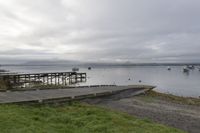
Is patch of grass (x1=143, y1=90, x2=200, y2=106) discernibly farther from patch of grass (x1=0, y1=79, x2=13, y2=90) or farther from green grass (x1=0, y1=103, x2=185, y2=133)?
patch of grass (x1=0, y1=79, x2=13, y2=90)

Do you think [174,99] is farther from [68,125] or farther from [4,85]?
[4,85]

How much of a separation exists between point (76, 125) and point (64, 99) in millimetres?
6856

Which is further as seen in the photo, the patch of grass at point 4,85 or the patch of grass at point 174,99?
the patch of grass at point 4,85

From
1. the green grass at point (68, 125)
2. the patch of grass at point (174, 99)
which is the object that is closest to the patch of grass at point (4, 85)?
the patch of grass at point (174, 99)

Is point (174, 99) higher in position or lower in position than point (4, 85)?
lower

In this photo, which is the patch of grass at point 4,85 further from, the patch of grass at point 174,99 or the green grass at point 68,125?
the green grass at point 68,125

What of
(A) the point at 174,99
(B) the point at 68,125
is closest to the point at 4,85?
(A) the point at 174,99

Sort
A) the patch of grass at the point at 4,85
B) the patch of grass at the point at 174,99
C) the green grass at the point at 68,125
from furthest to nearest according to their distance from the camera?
1. the patch of grass at the point at 4,85
2. the patch of grass at the point at 174,99
3. the green grass at the point at 68,125

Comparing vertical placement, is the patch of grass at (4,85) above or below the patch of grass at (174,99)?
above

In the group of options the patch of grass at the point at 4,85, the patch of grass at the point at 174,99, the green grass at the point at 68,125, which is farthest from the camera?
the patch of grass at the point at 4,85

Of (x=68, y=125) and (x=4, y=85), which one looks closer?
(x=68, y=125)

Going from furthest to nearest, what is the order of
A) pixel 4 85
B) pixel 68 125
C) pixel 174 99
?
pixel 4 85
pixel 174 99
pixel 68 125

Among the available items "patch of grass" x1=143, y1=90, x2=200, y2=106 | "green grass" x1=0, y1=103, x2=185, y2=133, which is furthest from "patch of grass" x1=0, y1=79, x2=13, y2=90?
"green grass" x1=0, y1=103, x2=185, y2=133

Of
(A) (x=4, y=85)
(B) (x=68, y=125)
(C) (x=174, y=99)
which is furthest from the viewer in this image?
(A) (x=4, y=85)
